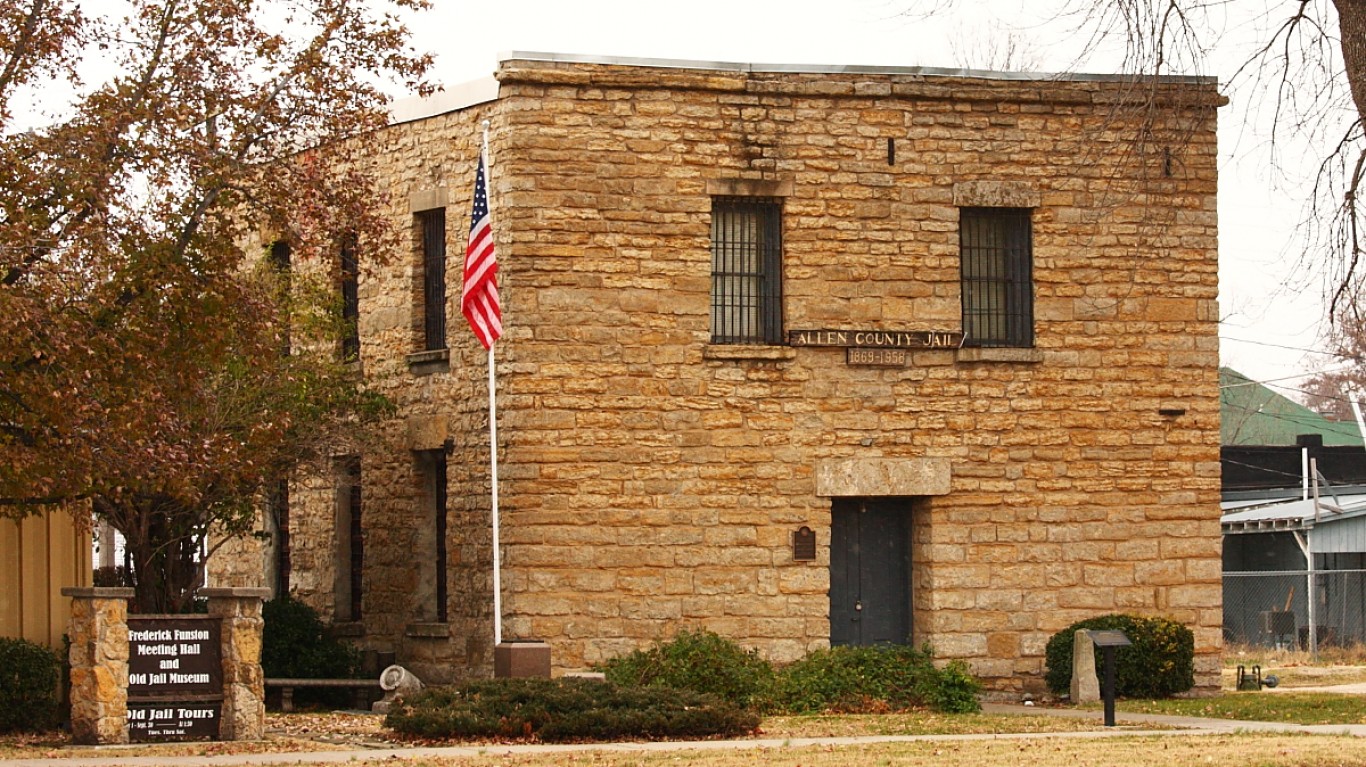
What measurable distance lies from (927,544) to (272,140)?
29.4ft

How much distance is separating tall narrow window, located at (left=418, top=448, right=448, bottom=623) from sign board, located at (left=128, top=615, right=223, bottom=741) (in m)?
6.30

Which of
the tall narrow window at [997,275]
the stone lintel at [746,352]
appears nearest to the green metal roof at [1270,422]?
the tall narrow window at [997,275]

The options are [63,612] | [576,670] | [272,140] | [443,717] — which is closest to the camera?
[443,717]

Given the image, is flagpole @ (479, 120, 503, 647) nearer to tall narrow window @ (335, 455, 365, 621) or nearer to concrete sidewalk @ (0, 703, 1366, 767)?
concrete sidewalk @ (0, 703, 1366, 767)

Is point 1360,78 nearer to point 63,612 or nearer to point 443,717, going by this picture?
point 443,717

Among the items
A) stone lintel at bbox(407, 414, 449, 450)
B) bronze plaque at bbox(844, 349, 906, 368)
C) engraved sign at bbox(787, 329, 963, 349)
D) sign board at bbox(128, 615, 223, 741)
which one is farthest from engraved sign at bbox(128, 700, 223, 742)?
bronze plaque at bbox(844, 349, 906, 368)

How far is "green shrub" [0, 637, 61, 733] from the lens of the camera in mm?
17984

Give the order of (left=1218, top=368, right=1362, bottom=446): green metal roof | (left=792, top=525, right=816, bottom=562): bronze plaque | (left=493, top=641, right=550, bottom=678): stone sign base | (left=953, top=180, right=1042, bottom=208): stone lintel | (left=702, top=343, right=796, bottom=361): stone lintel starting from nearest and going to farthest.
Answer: (left=493, top=641, right=550, bottom=678): stone sign base
(left=702, top=343, right=796, bottom=361): stone lintel
(left=792, top=525, right=816, bottom=562): bronze plaque
(left=953, top=180, right=1042, bottom=208): stone lintel
(left=1218, top=368, right=1362, bottom=446): green metal roof

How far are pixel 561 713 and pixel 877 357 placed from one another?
699 cm

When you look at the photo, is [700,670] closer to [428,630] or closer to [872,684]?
[872,684]

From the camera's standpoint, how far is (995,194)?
74.1 ft

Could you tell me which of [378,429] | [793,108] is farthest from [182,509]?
[793,108]

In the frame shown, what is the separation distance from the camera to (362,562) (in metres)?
24.8

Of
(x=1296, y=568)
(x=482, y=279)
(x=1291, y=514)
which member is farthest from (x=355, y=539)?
(x=1296, y=568)
